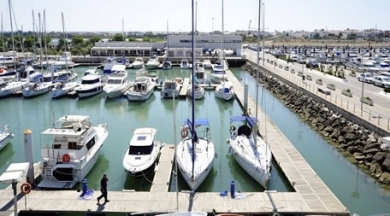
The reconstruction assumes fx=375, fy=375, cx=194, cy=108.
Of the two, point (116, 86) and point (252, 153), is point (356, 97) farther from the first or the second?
point (116, 86)

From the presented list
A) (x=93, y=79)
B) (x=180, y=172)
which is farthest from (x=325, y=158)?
(x=93, y=79)

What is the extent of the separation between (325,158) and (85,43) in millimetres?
90148

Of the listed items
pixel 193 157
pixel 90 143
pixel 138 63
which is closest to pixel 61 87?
pixel 90 143

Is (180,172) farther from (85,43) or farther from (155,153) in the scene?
(85,43)

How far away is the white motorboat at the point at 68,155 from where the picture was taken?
19.3m

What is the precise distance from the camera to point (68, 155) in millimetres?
19828

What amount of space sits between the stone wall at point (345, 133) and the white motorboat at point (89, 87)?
22751mm

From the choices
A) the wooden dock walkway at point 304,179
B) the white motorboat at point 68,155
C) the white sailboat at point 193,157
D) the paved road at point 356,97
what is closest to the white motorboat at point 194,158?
the white sailboat at point 193,157

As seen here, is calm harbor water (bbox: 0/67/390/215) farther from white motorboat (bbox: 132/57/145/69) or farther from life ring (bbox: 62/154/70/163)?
white motorboat (bbox: 132/57/145/69)

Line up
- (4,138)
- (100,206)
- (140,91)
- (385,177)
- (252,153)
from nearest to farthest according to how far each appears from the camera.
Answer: (100,206)
(385,177)
(252,153)
(4,138)
(140,91)

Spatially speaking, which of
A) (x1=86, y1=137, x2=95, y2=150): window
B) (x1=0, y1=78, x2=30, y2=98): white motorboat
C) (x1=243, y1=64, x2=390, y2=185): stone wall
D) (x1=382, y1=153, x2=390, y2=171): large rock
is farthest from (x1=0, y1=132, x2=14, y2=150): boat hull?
(x1=382, y1=153, x2=390, y2=171): large rock

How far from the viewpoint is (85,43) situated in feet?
341

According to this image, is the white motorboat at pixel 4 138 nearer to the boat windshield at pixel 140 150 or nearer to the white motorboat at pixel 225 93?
the boat windshield at pixel 140 150

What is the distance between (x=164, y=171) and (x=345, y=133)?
49.3 feet
